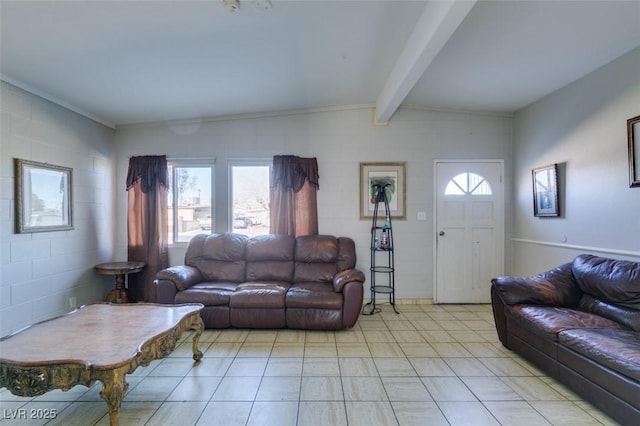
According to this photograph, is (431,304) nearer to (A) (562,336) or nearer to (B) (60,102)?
(A) (562,336)

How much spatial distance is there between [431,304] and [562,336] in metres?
2.21

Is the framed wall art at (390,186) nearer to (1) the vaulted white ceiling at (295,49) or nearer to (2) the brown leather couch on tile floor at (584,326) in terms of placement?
(1) the vaulted white ceiling at (295,49)

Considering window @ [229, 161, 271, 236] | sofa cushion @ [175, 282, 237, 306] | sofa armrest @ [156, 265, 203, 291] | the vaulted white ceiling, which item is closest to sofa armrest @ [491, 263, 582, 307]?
the vaulted white ceiling

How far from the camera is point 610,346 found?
1932mm

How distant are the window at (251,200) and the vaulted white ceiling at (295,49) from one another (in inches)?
39.4

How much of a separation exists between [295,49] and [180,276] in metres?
2.66

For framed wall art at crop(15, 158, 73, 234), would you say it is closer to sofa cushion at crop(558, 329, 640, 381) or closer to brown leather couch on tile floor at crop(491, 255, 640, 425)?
brown leather couch on tile floor at crop(491, 255, 640, 425)

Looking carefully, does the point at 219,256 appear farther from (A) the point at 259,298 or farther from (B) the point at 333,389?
(B) the point at 333,389

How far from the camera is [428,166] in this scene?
174 inches

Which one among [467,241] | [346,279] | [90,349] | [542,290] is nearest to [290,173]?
[346,279]

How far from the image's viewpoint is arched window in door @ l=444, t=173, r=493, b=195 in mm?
4414

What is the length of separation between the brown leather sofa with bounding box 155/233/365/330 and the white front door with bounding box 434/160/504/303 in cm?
140

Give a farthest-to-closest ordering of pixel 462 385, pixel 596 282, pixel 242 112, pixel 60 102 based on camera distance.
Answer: pixel 242 112, pixel 60 102, pixel 596 282, pixel 462 385

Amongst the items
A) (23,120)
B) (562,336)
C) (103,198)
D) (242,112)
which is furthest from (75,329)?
(562,336)
